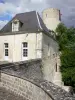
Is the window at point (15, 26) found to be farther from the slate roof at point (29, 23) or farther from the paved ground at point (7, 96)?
the paved ground at point (7, 96)

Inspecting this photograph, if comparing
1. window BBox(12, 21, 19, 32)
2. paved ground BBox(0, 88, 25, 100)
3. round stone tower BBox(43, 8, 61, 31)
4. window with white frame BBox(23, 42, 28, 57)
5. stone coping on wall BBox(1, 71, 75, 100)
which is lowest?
paved ground BBox(0, 88, 25, 100)

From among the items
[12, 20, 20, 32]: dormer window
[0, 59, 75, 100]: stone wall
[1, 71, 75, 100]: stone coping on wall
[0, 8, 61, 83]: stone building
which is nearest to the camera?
[1, 71, 75, 100]: stone coping on wall

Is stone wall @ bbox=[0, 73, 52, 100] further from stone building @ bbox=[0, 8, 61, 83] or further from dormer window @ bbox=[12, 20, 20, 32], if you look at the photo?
dormer window @ bbox=[12, 20, 20, 32]

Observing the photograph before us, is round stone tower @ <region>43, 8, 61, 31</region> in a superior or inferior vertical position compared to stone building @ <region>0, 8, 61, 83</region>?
superior

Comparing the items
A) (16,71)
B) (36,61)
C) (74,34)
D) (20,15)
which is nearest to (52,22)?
(74,34)

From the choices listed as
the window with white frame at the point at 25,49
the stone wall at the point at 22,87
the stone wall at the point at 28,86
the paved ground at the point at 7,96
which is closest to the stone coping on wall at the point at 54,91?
the stone wall at the point at 28,86

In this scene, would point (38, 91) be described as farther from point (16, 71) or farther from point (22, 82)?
point (16, 71)

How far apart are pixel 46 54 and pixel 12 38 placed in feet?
12.1

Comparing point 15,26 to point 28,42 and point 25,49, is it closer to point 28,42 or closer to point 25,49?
point 28,42

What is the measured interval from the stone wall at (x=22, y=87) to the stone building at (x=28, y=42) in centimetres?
868

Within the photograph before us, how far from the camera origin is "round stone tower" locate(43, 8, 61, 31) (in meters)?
31.6

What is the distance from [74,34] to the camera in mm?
32906

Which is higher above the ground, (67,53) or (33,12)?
(33,12)

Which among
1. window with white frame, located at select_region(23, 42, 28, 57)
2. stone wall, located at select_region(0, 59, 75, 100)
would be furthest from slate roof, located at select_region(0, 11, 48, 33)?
stone wall, located at select_region(0, 59, 75, 100)
